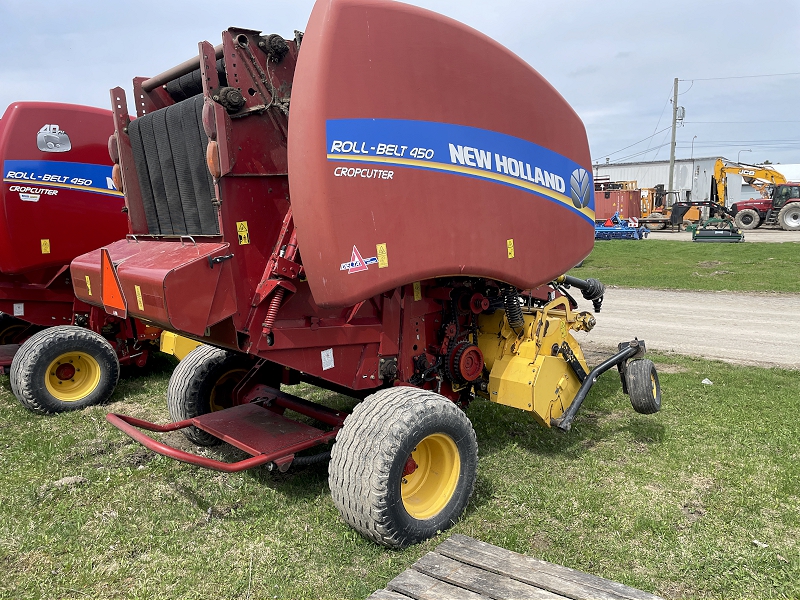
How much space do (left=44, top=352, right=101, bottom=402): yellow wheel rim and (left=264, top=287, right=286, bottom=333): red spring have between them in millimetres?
3506

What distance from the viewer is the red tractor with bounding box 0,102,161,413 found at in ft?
19.0

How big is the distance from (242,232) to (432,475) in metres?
1.75

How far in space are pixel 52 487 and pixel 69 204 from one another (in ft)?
11.1

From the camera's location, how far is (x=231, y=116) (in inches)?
126

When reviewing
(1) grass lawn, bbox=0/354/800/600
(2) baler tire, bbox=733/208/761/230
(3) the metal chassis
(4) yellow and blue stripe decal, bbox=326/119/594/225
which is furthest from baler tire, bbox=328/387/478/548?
(2) baler tire, bbox=733/208/761/230

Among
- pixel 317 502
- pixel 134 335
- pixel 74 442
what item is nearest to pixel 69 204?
pixel 134 335

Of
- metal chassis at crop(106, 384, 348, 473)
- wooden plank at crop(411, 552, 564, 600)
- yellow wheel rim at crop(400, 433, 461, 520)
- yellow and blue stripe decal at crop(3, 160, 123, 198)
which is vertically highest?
yellow and blue stripe decal at crop(3, 160, 123, 198)

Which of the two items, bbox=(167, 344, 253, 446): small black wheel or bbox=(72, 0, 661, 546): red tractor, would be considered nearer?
bbox=(72, 0, 661, 546): red tractor

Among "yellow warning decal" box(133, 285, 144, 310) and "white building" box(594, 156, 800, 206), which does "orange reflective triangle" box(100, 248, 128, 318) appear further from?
"white building" box(594, 156, 800, 206)

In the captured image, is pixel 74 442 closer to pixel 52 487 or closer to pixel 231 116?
pixel 52 487

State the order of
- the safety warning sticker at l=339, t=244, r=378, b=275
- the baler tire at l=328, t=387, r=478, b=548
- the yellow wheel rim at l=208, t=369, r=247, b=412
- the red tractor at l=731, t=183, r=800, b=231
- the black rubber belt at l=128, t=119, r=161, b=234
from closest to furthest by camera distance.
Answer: the safety warning sticker at l=339, t=244, r=378, b=275
the baler tire at l=328, t=387, r=478, b=548
the black rubber belt at l=128, t=119, r=161, b=234
the yellow wheel rim at l=208, t=369, r=247, b=412
the red tractor at l=731, t=183, r=800, b=231

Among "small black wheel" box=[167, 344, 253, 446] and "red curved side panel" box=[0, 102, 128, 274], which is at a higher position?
"red curved side panel" box=[0, 102, 128, 274]

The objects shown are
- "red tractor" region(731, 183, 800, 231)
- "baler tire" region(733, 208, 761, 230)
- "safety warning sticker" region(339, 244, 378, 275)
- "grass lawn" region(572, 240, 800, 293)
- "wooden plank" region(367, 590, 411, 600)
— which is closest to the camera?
"wooden plank" region(367, 590, 411, 600)

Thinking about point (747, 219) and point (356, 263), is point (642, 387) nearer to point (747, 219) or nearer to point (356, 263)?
point (356, 263)
